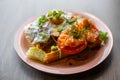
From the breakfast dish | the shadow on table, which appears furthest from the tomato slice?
the shadow on table

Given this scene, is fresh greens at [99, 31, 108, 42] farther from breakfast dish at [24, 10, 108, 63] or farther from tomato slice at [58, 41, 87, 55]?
tomato slice at [58, 41, 87, 55]

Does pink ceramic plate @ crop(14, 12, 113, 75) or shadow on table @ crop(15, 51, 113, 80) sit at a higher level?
pink ceramic plate @ crop(14, 12, 113, 75)

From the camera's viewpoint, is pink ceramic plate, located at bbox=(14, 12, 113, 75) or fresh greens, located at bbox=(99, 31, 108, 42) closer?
pink ceramic plate, located at bbox=(14, 12, 113, 75)

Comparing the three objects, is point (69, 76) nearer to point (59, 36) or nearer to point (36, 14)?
point (59, 36)

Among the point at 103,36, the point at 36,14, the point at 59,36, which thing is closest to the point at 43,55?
the point at 59,36

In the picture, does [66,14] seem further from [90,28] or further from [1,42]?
[1,42]

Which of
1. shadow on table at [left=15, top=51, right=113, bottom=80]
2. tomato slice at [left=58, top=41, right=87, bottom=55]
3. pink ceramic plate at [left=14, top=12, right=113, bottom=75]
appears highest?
tomato slice at [left=58, top=41, right=87, bottom=55]

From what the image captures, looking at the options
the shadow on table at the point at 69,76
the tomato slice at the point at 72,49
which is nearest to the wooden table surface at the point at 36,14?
the shadow on table at the point at 69,76

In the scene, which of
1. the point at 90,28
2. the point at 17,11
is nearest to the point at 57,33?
the point at 90,28
